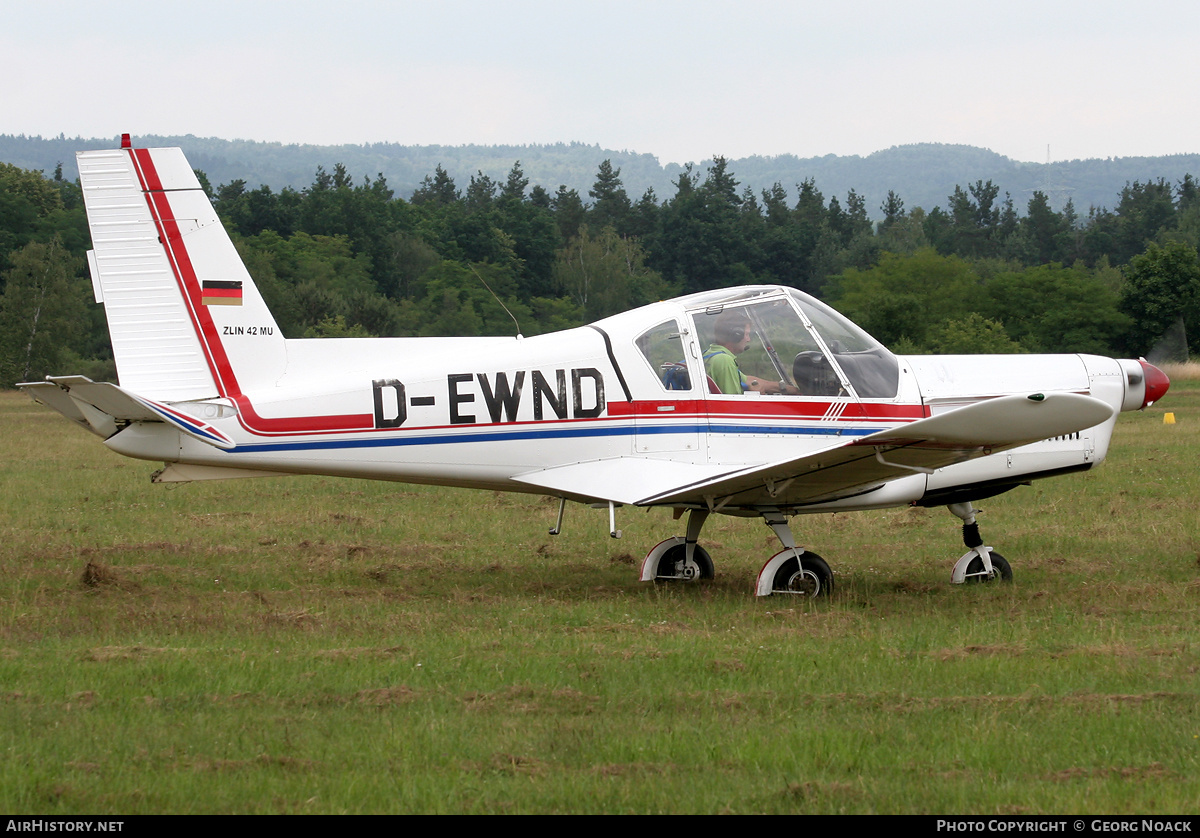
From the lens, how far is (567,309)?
45250mm

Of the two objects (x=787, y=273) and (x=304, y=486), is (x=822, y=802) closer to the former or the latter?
(x=304, y=486)

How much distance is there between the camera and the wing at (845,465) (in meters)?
7.05

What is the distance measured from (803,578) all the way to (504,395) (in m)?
2.61

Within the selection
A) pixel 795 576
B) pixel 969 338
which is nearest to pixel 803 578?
pixel 795 576

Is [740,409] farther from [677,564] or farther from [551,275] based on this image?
[551,275]

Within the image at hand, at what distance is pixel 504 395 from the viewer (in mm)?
8594

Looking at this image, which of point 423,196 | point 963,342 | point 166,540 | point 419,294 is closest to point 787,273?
point 419,294

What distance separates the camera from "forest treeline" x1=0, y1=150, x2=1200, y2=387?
43.0m

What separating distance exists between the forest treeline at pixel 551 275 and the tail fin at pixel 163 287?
2028cm

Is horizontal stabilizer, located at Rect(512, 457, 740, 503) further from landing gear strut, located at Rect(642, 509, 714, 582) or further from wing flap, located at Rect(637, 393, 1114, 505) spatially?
landing gear strut, located at Rect(642, 509, 714, 582)

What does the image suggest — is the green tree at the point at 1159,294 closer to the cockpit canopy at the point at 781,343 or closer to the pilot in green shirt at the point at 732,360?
the cockpit canopy at the point at 781,343

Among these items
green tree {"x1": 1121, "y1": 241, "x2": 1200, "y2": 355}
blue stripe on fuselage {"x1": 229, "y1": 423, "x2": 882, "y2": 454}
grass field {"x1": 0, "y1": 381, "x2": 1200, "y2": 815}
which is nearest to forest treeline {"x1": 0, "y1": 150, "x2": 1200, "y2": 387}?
green tree {"x1": 1121, "y1": 241, "x2": 1200, "y2": 355}

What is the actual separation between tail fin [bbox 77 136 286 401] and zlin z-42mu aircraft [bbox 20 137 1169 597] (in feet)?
0.05

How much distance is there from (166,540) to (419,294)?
1616 inches
